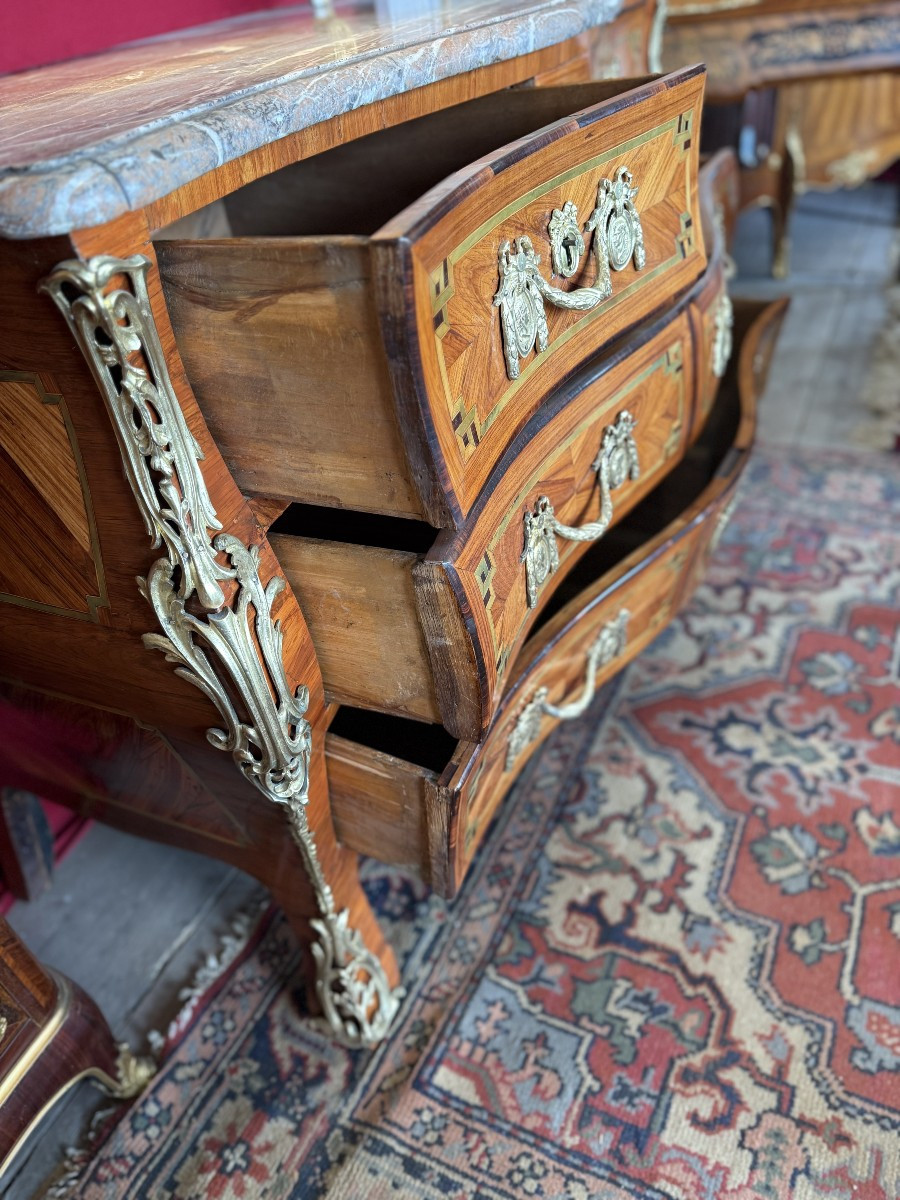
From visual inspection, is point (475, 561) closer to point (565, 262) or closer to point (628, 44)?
point (565, 262)

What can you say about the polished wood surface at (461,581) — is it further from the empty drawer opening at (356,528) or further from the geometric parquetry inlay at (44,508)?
the geometric parquetry inlay at (44,508)

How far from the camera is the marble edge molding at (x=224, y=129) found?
15.8 inches

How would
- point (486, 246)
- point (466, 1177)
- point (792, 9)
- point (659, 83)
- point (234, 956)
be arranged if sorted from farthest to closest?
1. point (792, 9)
2. point (234, 956)
3. point (466, 1177)
4. point (659, 83)
5. point (486, 246)

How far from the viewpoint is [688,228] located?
0.86 m

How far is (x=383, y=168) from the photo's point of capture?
86 centimetres

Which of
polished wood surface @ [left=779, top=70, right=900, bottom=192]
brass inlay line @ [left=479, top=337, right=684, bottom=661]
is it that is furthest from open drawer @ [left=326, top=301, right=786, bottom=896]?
polished wood surface @ [left=779, top=70, right=900, bottom=192]

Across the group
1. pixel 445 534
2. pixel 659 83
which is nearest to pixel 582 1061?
pixel 445 534

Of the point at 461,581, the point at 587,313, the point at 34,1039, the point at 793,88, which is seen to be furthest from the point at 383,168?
the point at 793,88

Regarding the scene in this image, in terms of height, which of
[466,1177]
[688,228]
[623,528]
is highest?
[688,228]

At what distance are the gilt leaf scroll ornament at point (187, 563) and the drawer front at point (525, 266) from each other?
0.40 feet

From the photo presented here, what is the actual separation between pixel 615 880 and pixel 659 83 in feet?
2.61

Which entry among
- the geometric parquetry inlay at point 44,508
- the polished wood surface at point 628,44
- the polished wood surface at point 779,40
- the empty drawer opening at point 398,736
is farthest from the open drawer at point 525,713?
the polished wood surface at point 779,40

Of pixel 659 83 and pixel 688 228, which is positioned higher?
pixel 659 83

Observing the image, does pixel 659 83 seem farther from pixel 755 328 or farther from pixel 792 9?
pixel 792 9
